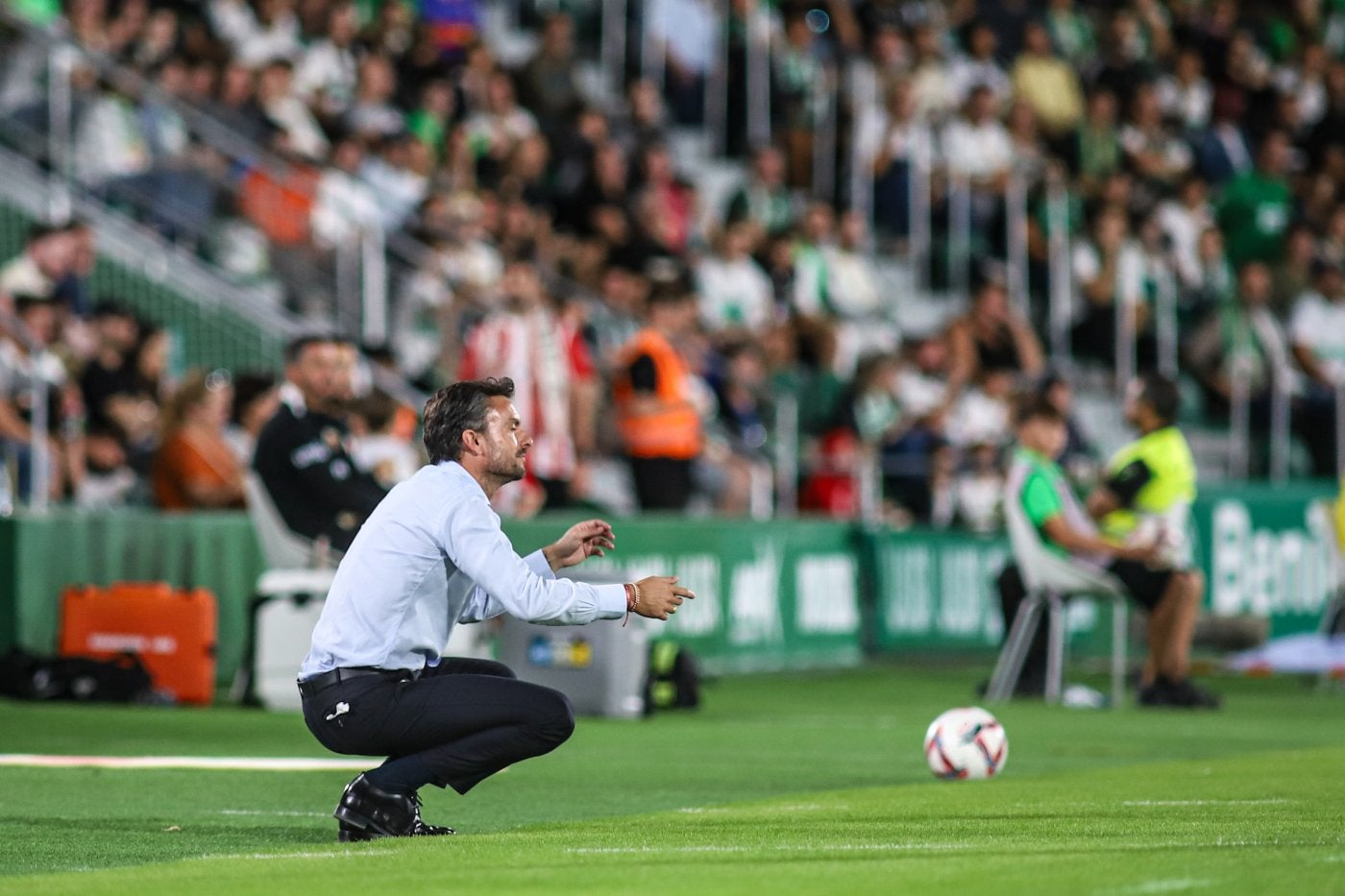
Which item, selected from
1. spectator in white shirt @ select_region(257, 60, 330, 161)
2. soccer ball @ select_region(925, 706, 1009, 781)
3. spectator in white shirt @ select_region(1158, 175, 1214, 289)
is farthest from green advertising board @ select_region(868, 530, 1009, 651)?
soccer ball @ select_region(925, 706, 1009, 781)

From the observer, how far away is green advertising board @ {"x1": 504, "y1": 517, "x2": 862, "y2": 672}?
18375 mm

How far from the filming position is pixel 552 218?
74.0 ft

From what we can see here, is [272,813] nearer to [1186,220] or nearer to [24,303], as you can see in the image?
[24,303]

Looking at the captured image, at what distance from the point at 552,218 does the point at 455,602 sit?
14429 mm

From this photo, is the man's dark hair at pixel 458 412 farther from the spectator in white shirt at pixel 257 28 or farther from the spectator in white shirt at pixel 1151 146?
the spectator in white shirt at pixel 1151 146

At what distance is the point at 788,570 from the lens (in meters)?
20.2

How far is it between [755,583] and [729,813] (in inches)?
418

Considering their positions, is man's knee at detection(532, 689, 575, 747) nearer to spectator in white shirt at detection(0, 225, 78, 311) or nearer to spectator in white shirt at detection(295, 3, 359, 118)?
spectator in white shirt at detection(0, 225, 78, 311)

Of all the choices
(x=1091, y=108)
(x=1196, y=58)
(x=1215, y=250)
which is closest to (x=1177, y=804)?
(x=1215, y=250)

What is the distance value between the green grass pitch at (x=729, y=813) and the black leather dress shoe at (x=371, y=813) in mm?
93

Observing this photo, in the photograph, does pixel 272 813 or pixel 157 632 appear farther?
pixel 157 632

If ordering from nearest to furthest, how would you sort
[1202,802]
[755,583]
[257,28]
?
[1202,802], [755,583], [257,28]

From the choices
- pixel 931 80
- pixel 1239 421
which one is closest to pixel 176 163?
pixel 931 80

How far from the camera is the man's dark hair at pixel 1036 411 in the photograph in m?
16.0
